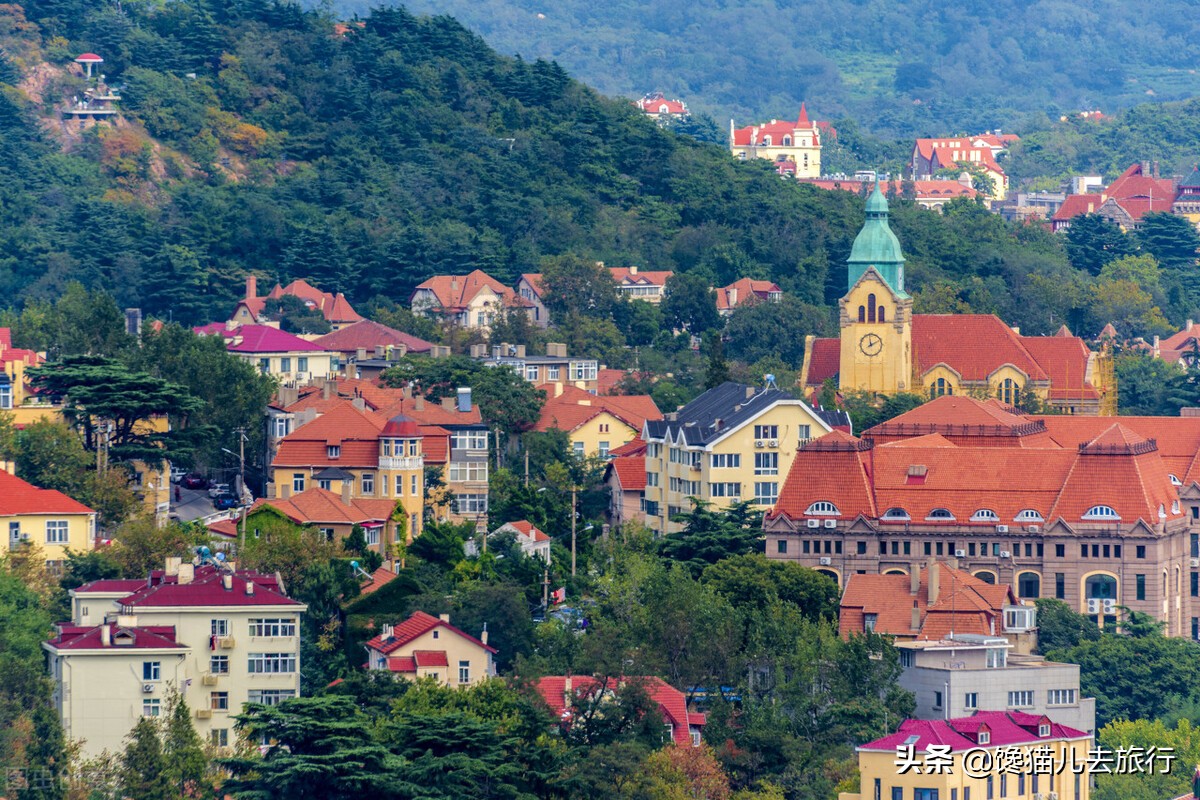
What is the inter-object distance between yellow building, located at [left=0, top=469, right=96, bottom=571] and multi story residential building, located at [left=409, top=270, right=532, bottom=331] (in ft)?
187

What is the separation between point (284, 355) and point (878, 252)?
1069 inches

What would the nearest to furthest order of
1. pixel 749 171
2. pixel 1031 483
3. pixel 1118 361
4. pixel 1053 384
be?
pixel 1031 483 → pixel 1053 384 → pixel 1118 361 → pixel 749 171

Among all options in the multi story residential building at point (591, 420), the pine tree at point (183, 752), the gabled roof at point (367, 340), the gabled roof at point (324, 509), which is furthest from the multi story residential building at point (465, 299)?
the pine tree at point (183, 752)

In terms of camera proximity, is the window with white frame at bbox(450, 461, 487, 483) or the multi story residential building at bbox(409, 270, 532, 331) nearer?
the window with white frame at bbox(450, 461, 487, 483)

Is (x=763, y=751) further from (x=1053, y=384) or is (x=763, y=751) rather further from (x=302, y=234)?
(x=302, y=234)

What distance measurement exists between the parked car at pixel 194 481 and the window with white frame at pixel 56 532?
14.6 metres

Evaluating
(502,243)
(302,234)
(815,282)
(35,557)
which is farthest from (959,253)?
(35,557)

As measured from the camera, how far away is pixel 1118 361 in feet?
484

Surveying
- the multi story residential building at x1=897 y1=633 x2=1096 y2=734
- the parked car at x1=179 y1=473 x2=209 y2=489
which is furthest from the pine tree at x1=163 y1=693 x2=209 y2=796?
the parked car at x1=179 y1=473 x2=209 y2=489

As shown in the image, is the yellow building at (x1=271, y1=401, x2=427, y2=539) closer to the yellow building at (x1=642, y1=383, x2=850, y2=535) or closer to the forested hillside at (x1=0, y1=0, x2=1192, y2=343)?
the yellow building at (x1=642, y1=383, x2=850, y2=535)

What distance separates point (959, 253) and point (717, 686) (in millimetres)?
89010

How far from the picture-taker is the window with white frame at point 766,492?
110 meters

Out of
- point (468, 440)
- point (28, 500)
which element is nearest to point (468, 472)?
point (468, 440)

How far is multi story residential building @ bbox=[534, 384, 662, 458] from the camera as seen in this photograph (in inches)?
4796
